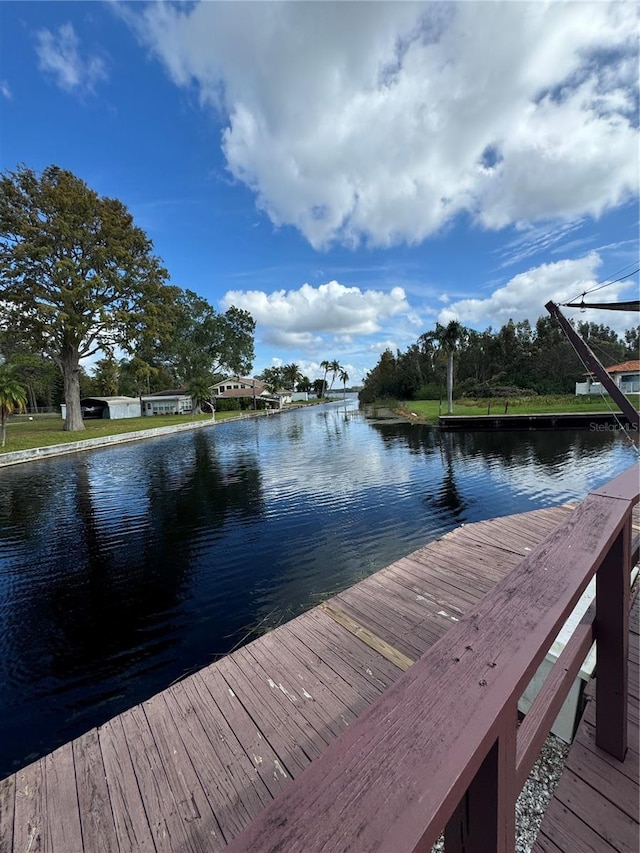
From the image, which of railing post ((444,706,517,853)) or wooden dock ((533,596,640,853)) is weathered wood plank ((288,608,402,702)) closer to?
wooden dock ((533,596,640,853))

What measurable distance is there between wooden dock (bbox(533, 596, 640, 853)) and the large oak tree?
27395 mm

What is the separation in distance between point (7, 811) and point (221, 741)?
1.14m

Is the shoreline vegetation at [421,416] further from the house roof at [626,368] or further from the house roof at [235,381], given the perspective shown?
the house roof at [235,381]

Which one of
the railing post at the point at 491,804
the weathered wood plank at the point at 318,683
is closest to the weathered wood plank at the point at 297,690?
the weathered wood plank at the point at 318,683

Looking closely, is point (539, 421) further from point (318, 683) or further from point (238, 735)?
point (238, 735)

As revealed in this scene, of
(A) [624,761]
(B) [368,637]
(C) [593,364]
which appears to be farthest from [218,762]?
(C) [593,364]

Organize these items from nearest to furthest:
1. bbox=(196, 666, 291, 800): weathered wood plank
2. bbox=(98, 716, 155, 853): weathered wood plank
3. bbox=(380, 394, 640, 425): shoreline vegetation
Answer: bbox=(98, 716, 155, 853): weathered wood plank, bbox=(196, 666, 291, 800): weathered wood plank, bbox=(380, 394, 640, 425): shoreline vegetation

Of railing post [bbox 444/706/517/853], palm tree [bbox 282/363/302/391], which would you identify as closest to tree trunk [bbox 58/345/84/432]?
railing post [bbox 444/706/517/853]

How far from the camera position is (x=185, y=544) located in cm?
766

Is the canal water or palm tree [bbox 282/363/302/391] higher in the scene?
palm tree [bbox 282/363/302/391]

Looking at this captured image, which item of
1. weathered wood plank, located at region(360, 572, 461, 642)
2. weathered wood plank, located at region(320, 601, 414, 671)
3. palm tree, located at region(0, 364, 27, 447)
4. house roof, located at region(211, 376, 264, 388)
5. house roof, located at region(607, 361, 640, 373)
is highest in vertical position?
house roof, located at region(211, 376, 264, 388)

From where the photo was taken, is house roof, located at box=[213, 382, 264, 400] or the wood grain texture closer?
the wood grain texture

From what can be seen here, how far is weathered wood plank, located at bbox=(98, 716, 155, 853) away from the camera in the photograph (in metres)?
1.91

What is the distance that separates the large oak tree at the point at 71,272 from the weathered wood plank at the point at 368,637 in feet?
83.0
